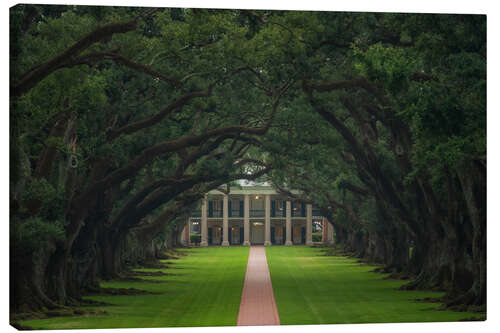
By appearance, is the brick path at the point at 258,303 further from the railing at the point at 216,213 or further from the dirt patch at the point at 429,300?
the railing at the point at 216,213

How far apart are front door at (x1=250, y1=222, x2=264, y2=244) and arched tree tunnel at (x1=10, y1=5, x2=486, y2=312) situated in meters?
69.5

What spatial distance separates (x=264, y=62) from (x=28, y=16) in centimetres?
797

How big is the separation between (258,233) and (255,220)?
6.34ft

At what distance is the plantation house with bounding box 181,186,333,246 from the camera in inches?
4122

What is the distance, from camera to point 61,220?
23422 millimetres

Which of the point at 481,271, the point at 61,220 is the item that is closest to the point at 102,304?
the point at 61,220

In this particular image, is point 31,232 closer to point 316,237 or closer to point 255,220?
point 255,220

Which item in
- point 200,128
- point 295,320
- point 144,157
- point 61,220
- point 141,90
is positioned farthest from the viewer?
point 200,128

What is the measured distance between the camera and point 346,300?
28.5m

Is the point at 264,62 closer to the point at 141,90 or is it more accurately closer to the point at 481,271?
the point at 141,90


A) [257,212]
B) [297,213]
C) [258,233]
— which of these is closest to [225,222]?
[257,212]

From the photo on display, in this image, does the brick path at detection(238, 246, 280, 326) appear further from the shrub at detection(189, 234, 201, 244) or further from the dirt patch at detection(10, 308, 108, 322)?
the shrub at detection(189, 234, 201, 244)

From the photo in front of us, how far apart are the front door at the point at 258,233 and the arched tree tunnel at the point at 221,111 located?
69.5 m

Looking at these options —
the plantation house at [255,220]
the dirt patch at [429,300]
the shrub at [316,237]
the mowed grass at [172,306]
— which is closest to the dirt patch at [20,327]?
the mowed grass at [172,306]
